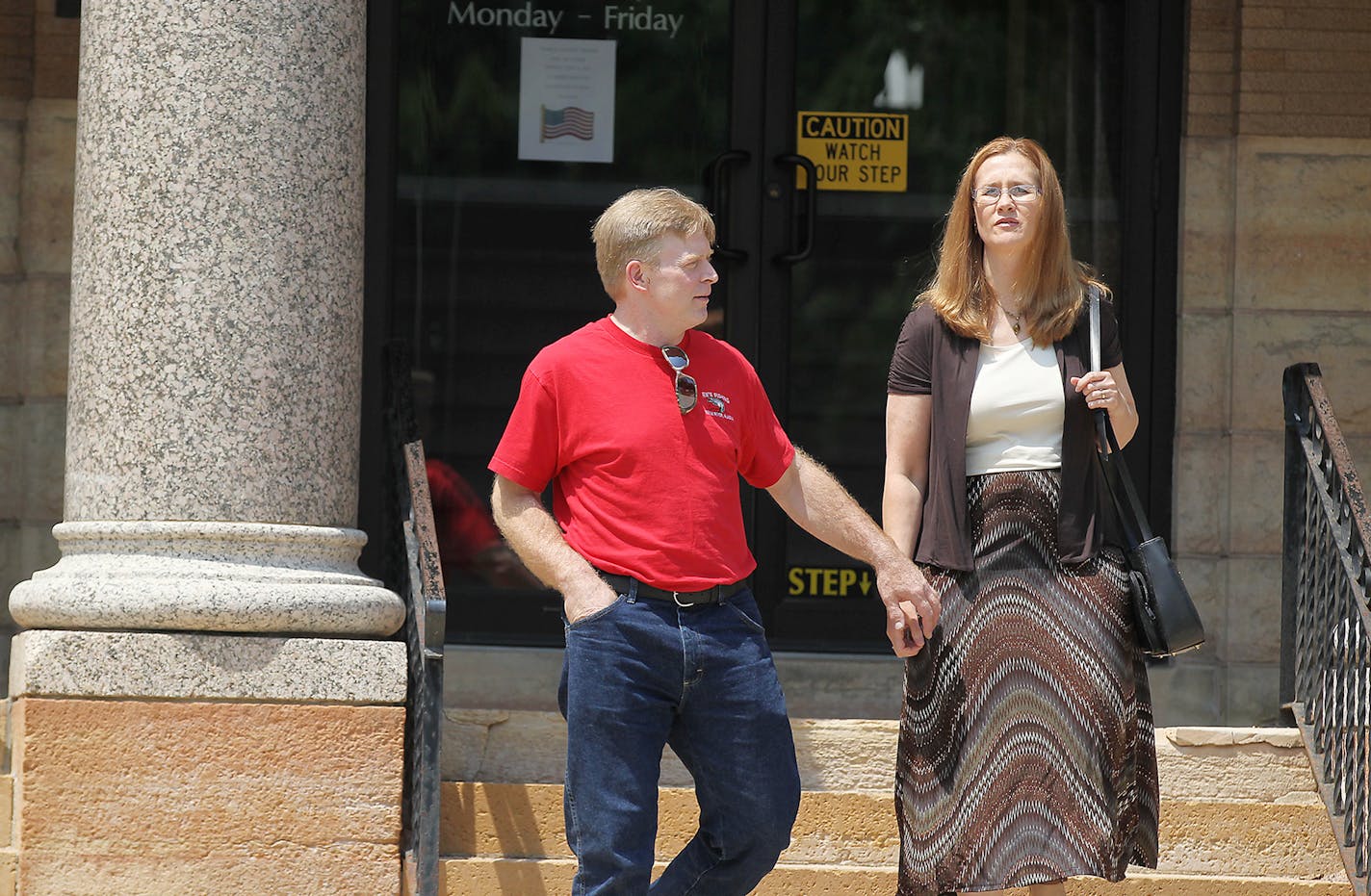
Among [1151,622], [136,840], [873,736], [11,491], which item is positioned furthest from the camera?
[11,491]

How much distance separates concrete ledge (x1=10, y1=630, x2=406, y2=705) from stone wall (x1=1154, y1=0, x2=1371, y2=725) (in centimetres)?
371

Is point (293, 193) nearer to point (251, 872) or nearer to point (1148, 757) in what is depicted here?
point (251, 872)

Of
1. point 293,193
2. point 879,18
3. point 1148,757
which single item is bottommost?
point 1148,757

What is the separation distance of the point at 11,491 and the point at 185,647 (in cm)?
274

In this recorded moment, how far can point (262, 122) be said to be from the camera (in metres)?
4.89

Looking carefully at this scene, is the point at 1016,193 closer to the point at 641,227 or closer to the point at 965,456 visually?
the point at 965,456

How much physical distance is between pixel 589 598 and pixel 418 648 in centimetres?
122

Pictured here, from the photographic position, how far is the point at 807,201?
24.0 ft

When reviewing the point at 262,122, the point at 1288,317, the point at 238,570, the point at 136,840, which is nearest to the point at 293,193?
the point at 262,122

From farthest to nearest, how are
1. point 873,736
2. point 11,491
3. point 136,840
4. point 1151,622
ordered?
point 11,491, point 873,736, point 136,840, point 1151,622

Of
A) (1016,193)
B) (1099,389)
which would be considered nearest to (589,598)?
(1099,389)

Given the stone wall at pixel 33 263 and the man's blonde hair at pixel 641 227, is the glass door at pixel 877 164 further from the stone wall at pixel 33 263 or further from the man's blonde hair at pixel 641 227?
the man's blonde hair at pixel 641 227

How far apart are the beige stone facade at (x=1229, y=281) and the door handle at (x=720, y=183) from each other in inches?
70.1

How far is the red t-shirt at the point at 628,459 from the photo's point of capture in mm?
3807
